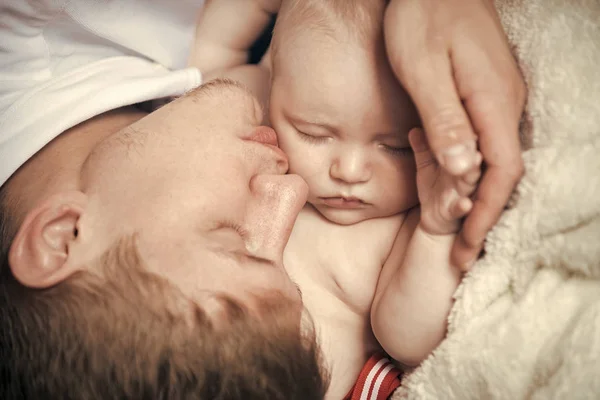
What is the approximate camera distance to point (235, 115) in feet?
3.37

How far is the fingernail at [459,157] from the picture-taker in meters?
0.71

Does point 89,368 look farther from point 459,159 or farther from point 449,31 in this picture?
point 449,31

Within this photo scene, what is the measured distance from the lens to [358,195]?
1.00 metres

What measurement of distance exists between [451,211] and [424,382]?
0.29 metres

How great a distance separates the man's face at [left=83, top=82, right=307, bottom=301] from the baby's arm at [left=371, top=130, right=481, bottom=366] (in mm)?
180

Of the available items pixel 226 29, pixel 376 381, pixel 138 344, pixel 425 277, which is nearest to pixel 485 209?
pixel 425 277

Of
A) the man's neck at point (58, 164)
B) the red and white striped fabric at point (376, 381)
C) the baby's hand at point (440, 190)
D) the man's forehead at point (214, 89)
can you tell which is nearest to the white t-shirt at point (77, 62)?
the man's neck at point (58, 164)

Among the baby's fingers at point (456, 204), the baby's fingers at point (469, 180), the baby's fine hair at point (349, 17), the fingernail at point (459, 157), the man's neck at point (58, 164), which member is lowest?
the man's neck at point (58, 164)

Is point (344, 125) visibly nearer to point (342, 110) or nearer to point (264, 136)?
point (342, 110)

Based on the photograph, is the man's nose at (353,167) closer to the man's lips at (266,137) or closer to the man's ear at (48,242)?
the man's lips at (266,137)

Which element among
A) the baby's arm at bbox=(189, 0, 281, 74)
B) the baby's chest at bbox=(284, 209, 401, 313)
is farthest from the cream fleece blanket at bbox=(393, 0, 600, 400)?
the baby's arm at bbox=(189, 0, 281, 74)

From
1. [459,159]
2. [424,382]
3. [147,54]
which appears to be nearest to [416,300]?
[424,382]

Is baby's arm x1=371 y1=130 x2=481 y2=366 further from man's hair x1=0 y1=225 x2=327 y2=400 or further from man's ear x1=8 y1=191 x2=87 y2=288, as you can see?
man's ear x1=8 y1=191 x2=87 y2=288

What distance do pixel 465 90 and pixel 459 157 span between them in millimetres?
102
